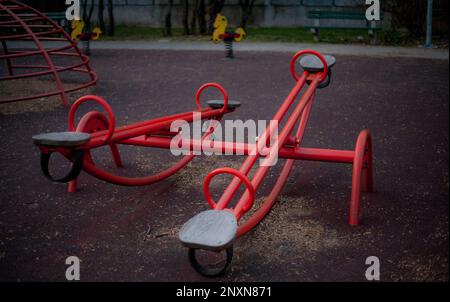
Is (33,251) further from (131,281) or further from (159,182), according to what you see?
(159,182)

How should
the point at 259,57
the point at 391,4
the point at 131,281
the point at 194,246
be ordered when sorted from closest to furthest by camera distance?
1. the point at 194,246
2. the point at 131,281
3. the point at 259,57
4. the point at 391,4

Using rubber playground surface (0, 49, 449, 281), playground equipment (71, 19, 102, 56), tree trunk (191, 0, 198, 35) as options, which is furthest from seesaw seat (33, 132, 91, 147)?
tree trunk (191, 0, 198, 35)

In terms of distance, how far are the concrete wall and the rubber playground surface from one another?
976 centimetres

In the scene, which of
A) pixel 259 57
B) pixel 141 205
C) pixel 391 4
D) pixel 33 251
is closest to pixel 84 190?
pixel 141 205

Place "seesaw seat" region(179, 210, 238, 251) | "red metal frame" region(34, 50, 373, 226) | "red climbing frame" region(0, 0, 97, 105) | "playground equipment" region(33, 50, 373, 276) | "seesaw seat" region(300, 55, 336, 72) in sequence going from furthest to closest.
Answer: "red climbing frame" region(0, 0, 97, 105), "seesaw seat" region(300, 55, 336, 72), "red metal frame" region(34, 50, 373, 226), "playground equipment" region(33, 50, 373, 276), "seesaw seat" region(179, 210, 238, 251)

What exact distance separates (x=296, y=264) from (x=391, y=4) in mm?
11413

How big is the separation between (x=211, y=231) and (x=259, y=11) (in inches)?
591

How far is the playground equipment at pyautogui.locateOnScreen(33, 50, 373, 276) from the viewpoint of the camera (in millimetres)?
2584

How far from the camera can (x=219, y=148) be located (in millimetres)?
3674

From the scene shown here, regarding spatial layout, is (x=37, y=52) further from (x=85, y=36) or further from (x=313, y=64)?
(x=85, y=36)

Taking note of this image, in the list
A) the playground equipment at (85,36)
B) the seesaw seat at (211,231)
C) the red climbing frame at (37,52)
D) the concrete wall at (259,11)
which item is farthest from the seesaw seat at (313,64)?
the concrete wall at (259,11)

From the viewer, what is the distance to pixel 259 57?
34.6 feet

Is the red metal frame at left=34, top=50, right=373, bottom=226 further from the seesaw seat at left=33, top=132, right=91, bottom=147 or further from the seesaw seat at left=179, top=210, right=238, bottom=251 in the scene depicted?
the seesaw seat at left=179, top=210, right=238, bottom=251

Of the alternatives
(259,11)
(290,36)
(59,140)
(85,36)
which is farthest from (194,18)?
(59,140)
